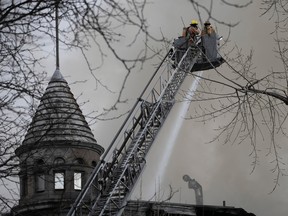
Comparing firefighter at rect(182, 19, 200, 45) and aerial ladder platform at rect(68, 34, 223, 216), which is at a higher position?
firefighter at rect(182, 19, 200, 45)

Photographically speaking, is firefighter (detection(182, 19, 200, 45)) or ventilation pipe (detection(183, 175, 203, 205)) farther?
ventilation pipe (detection(183, 175, 203, 205))

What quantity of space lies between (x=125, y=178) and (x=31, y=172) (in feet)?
51.7

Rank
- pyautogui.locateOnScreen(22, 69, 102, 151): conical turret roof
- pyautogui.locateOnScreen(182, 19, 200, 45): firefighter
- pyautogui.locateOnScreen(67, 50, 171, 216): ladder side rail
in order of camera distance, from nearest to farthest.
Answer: pyautogui.locateOnScreen(22, 69, 102, 151): conical turret roof → pyautogui.locateOnScreen(67, 50, 171, 216): ladder side rail → pyautogui.locateOnScreen(182, 19, 200, 45): firefighter

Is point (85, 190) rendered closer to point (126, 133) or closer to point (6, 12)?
point (126, 133)

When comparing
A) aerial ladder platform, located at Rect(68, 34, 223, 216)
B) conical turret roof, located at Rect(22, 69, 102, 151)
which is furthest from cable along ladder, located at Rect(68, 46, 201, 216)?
conical turret roof, located at Rect(22, 69, 102, 151)

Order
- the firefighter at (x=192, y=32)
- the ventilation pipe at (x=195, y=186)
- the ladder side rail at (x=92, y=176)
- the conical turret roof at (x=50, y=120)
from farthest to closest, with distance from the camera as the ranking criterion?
the ventilation pipe at (x=195, y=186)
the firefighter at (x=192, y=32)
the ladder side rail at (x=92, y=176)
the conical turret roof at (x=50, y=120)

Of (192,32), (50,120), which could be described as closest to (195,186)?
(192,32)

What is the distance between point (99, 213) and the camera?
24.2m

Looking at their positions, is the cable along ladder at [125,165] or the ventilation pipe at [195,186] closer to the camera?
the cable along ladder at [125,165]

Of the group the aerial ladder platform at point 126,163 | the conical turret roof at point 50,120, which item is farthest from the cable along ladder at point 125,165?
the conical turret roof at point 50,120

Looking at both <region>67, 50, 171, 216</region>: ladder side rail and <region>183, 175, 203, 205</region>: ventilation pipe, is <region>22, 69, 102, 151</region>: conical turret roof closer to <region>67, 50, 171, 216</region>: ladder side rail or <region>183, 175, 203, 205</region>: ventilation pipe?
<region>67, 50, 171, 216</region>: ladder side rail

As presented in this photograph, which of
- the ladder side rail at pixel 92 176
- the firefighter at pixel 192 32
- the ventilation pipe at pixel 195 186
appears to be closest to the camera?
the ladder side rail at pixel 92 176

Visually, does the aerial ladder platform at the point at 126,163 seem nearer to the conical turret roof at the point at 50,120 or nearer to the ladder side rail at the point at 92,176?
the ladder side rail at the point at 92,176

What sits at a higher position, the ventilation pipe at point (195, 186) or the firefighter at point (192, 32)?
the firefighter at point (192, 32)
